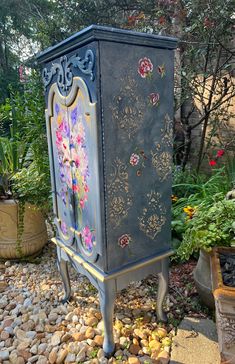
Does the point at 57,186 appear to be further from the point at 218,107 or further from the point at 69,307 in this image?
the point at 218,107

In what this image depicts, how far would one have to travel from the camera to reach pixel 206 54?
271 centimetres

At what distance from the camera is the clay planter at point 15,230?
227 centimetres

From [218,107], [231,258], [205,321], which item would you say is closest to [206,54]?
[218,107]

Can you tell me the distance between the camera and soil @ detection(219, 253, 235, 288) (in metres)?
1.36

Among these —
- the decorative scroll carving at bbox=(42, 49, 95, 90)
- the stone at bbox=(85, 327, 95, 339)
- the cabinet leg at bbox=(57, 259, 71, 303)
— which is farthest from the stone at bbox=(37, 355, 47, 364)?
the decorative scroll carving at bbox=(42, 49, 95, 90)

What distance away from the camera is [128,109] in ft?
3.92

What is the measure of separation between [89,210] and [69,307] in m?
0.83

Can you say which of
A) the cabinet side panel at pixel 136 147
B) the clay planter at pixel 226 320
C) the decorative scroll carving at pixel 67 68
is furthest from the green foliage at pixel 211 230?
the decorative scroll carving at pixel 67 68

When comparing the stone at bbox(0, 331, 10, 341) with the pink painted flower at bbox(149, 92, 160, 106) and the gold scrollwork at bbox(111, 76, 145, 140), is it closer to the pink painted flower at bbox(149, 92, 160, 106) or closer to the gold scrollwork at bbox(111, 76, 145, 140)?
the gold scrollwork at bbox(111, 76, 145, 140)

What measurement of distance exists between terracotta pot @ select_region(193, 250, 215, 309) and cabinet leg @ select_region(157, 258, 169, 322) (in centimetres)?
25

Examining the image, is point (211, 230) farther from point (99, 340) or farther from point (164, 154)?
point (99, 340)

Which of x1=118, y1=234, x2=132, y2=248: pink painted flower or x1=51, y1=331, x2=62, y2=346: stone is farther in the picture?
x1=51, y1=331, x2=62, y2=346: stone

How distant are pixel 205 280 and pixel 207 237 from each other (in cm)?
31

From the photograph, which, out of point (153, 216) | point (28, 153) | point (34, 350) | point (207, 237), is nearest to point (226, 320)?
point (207, 237)
